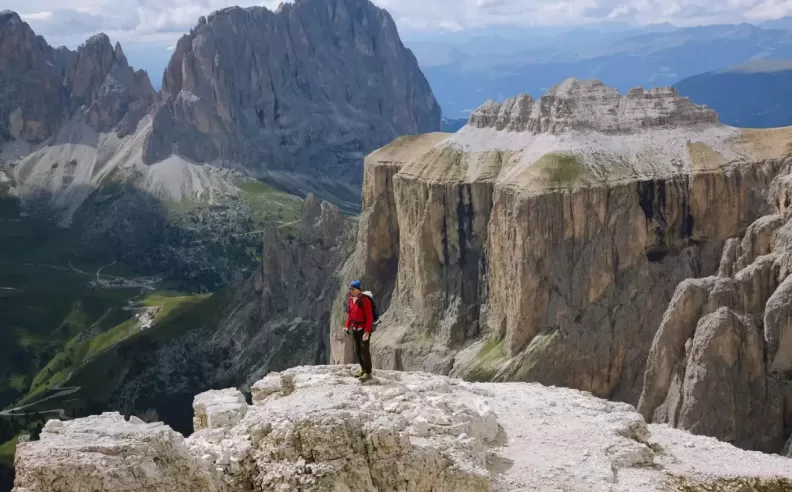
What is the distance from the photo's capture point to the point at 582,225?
273 feet

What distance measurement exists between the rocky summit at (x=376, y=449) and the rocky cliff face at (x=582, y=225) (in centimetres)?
4713

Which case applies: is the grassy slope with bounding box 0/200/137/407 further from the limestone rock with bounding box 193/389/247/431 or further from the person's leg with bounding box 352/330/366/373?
the person's leg with bounding box 352/330/366/373

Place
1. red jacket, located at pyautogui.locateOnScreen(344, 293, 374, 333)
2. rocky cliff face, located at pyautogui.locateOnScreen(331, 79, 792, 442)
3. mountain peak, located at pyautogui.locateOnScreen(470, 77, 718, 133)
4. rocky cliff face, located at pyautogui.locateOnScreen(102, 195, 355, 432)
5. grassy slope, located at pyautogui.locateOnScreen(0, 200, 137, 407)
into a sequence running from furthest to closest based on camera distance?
grassy slope, located at pyautogui.locateOnScreen(0, 200, 137, 407), rocky cliff face, located at pyautogui.locateOnScreen(102, 195, 355, 432), mountain peak, located at pyautogui.locateOnScreen(470, 77, 718, 133), rocky cliff face, located at pyautogui.locateOnScreen(331, 79, 792, 442), red jacket, located at pyautogui.locateOnScreen(344, 293, 374, 333)

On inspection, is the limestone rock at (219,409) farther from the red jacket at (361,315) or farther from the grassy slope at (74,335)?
the grassy slope at (74,335)

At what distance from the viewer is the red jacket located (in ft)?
102

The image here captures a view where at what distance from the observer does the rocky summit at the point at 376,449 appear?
73.9ft

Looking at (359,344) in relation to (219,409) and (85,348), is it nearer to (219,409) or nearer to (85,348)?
(219,409)

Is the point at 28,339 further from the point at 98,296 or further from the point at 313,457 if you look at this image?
the point at 313,457

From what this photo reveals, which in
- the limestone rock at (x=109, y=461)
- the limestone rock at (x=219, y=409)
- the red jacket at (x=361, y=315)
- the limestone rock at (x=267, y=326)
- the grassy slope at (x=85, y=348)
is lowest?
the grassy slope at (x=85, y=348)

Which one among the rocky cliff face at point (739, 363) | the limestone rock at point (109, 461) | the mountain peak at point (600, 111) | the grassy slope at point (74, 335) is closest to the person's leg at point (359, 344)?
the limestone rock at point (109, 461)

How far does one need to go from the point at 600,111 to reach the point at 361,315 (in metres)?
64.8

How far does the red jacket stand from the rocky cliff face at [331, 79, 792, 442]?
163ft

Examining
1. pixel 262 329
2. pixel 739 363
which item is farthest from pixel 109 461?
pixel 262 329

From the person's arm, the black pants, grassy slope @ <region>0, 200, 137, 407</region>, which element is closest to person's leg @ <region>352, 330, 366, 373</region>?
the black pants
